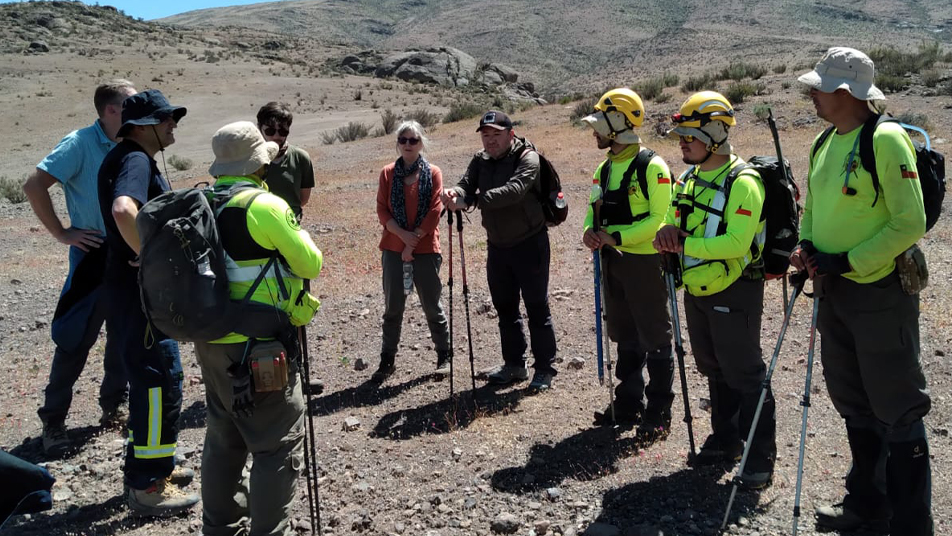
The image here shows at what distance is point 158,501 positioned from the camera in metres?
4.24

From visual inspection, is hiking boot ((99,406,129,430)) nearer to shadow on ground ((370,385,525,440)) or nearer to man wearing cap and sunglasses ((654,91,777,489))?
shadow on ground ((370,385,525,440))

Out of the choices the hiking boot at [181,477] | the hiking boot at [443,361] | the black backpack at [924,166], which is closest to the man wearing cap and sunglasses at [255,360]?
the hiking boot at [181,477]

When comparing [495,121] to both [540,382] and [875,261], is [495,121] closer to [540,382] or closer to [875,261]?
[540,382]

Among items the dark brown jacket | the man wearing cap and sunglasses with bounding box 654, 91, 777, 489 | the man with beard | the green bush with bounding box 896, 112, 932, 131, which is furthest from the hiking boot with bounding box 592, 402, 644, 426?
the green bush with bounding box 896, 112, 932, 131

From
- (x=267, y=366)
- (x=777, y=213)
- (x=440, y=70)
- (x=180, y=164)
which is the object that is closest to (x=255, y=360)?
(x=267, y=366)

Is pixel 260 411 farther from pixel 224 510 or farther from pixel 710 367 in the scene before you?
pixel 710 367

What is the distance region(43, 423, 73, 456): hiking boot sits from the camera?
5.09m

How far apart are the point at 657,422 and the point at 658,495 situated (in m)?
0.79

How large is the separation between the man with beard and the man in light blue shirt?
120 inches

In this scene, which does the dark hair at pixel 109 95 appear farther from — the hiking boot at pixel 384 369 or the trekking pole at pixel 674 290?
the trekking pole at pixel 674 290

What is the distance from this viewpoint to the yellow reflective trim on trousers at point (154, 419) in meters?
4.18

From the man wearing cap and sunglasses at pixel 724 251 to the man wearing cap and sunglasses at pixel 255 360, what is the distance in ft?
6.51

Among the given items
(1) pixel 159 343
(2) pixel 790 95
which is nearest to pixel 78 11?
Result: (2) pixel 790 95

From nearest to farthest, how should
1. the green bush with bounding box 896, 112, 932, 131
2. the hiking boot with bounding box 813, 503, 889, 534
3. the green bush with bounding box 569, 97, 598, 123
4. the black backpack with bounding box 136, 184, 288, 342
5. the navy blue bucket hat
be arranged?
the black backpack with bounding box 136, 184, 288, 342, the hiking boot with bounding box 813, 503, 889, 534, the navy blue bucket hat, the green bush with bounding box 896, 112, 932, 131, the green bush with bounding box 569, 97, 598, 123
